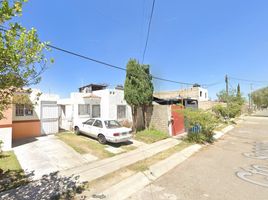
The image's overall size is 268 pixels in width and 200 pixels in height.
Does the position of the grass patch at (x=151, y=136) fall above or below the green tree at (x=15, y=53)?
below

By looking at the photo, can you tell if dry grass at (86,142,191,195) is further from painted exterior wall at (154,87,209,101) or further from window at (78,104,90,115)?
painted exterior wall at (154,87,209,101)

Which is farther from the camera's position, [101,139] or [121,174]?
[101,139]

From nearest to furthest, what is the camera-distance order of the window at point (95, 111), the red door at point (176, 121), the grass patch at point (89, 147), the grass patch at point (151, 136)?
the grass patch at point (89, 147) < the grass patch at point (151, 136) < the red door at point (176, 121) < the window at point (95, 111)

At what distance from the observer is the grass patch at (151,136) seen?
1256cm

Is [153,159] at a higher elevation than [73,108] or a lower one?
lower

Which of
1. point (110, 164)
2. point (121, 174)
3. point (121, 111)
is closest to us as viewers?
point (121, 174)

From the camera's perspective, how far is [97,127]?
11.4 metres

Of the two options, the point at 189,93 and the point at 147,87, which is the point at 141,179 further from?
the point at 189,93

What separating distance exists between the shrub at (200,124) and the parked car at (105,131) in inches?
175

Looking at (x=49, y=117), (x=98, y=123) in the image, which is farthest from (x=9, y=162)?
(x=49, y=117)

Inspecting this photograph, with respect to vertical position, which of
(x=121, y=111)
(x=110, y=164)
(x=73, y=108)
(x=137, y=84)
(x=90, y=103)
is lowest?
(x=110, y=164)

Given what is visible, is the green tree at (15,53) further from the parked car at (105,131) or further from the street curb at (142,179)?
the parked car at (105,131)

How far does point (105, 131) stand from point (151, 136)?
4.02 m

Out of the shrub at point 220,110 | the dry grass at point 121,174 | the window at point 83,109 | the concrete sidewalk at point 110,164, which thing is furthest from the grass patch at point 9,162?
the shrub at point 220,110
